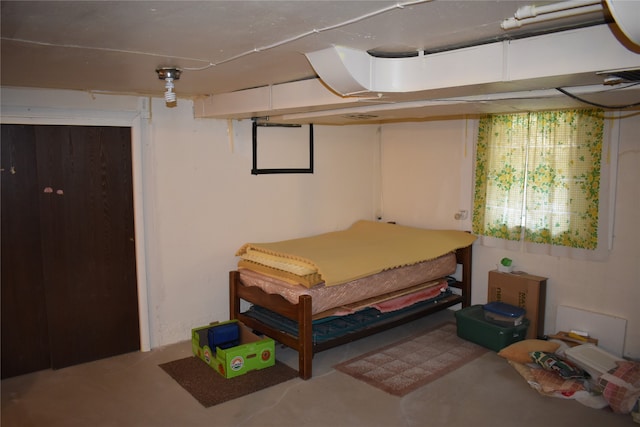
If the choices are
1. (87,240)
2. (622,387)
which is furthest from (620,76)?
(87,240)

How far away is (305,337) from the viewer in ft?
11.3

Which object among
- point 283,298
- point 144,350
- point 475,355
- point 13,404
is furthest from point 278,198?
point 13,404

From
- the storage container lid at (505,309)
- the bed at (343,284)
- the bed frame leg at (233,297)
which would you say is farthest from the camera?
the bed frame leg at (233,297)

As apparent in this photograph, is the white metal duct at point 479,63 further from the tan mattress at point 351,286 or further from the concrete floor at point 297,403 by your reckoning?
the concrete floor at point 297,403

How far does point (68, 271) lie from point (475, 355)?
10.3 ft

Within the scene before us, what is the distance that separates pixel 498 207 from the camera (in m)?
4.41

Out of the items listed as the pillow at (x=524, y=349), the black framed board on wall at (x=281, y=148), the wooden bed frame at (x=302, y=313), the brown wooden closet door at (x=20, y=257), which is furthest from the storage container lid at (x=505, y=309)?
the brown wooden closet door at (x=20, y=257)

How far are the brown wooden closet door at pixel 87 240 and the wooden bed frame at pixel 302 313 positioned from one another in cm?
82

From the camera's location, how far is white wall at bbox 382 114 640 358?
144 inches

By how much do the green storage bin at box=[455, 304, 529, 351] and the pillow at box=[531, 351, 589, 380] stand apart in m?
0.34

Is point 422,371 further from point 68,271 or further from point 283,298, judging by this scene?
point 68,271

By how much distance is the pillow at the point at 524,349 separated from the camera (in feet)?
12.0

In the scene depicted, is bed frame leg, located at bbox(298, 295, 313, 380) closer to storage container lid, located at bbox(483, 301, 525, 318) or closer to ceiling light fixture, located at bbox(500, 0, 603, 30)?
storage container lid, located at bbox(483, 301, 525, 318)

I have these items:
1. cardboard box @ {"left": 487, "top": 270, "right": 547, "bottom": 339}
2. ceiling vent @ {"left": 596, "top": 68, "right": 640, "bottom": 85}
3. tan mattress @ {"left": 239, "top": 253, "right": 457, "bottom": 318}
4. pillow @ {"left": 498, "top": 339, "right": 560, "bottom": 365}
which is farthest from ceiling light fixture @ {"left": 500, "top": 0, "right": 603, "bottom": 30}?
cardboard box @ {"left": 487, "top": 270, "right": 547, "bottom": 339}
